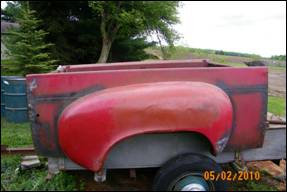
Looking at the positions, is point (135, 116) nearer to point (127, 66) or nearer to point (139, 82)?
point (139, 82)

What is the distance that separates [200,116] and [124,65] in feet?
5.20

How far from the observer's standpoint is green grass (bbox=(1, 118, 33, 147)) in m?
5.32

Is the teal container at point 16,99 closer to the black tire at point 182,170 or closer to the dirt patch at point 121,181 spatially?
the dirt patch at point 121,181

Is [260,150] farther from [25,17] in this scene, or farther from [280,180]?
[25,17]

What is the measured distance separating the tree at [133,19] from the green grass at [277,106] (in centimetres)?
545

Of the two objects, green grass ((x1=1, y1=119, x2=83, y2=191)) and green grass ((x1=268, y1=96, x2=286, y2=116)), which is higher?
green grass ((x1=268, y1=96, x2=286, y2=116))

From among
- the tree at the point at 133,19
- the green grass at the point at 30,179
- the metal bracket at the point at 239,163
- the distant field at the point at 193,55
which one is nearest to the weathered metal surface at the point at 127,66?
the green grass at the point at 30,179

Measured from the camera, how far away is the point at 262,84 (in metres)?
3.14

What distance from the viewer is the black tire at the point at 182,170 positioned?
2.99 meters

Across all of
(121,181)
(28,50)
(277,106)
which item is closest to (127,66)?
(121,181)

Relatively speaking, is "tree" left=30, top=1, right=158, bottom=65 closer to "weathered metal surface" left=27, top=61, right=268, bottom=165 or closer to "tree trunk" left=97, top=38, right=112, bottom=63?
"tree trunk" left=97, top=38, right=112, bottom=63

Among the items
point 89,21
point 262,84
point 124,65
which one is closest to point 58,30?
Result: point 89,21

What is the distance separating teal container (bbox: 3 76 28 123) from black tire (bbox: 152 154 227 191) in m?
4.42

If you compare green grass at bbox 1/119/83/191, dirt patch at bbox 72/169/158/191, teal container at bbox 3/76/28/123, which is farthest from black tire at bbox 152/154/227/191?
teal container at bbox 3/76/28/123
